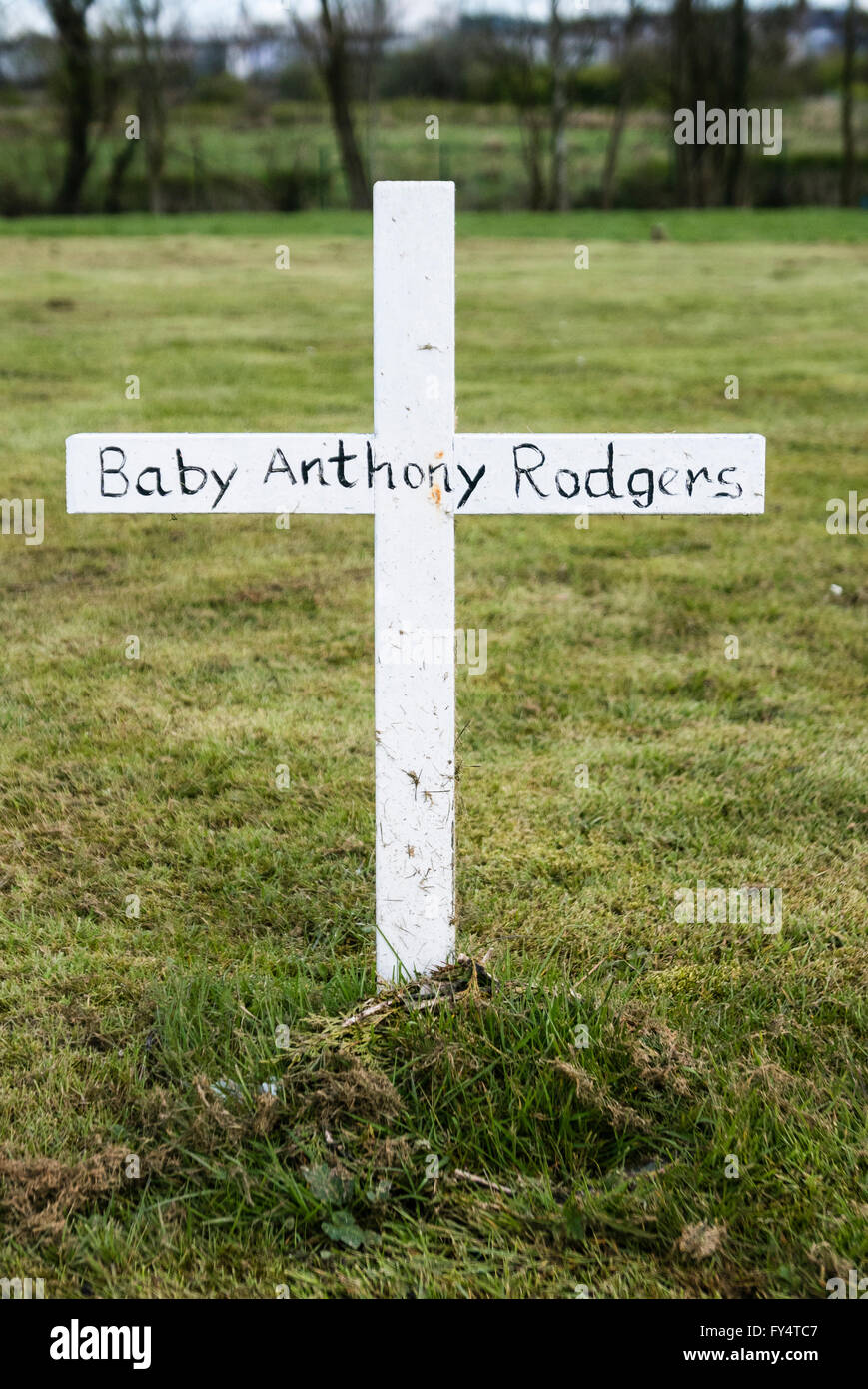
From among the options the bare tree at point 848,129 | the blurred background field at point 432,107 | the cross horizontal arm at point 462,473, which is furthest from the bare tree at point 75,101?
the cross horizontal arm at point 462,473

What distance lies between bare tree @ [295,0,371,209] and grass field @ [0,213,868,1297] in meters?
29.3

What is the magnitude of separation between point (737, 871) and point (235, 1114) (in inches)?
58.0

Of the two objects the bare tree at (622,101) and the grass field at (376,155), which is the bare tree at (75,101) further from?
the bare tree at (622,101)

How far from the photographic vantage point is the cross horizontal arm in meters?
2.41

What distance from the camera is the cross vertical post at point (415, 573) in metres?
2.29

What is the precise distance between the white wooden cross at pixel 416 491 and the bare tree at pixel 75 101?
3171cm

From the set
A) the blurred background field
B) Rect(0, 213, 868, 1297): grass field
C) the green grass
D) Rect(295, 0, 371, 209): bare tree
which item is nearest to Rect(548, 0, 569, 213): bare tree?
the blurred background field

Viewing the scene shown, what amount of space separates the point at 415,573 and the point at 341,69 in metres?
36.5

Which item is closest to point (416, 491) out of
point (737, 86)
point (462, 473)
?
point (462, 473)

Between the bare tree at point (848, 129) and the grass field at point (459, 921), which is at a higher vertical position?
the bare tree at point (848, 129)

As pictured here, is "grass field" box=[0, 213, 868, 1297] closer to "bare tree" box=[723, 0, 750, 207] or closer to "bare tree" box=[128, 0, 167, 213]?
"bare tree" box=[128, 0, 167, 213]

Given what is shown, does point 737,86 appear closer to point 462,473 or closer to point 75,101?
point 75,101

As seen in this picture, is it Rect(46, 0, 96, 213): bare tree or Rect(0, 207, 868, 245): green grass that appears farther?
Rect(46, 0, 96, 213): bare tree

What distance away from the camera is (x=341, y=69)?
114ft
